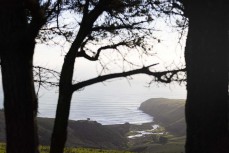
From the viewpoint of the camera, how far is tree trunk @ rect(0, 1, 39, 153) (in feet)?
19.9

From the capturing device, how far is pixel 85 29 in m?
9.84

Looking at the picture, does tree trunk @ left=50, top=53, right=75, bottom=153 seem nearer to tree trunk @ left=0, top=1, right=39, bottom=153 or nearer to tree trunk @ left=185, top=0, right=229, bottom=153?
tree trunk @ left=0, top=1, right=39, bottom=153

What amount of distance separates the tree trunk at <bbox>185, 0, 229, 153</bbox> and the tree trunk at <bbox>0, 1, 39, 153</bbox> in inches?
117

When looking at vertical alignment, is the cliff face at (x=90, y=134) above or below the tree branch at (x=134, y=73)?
below

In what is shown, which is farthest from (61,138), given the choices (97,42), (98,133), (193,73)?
(98,133)

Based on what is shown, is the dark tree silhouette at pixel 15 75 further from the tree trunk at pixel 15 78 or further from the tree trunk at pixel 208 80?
the tree trunk at pixel 208 80

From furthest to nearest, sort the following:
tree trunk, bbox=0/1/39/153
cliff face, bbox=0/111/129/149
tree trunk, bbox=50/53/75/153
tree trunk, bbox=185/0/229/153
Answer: cliff face, bbox=0/111/129/149 < tree trunk, bbox=50/53/75/153 < tree trunk, bbox=0/1/39/153 < tree trunk, bbox=185/0/229/153

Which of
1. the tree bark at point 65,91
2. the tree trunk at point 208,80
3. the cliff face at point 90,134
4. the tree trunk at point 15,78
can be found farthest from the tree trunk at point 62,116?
the cliff face at point 90,134

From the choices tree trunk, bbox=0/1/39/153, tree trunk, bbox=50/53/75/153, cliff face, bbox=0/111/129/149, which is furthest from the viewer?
cliff face, bbox=0/111/129/149

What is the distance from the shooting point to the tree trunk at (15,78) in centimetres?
606

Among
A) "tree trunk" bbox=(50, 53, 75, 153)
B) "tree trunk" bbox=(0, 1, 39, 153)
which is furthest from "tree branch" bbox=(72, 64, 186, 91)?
"tree trunk" bbox=(0, 1, 39, 153)

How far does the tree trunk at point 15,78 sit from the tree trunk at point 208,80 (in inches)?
117

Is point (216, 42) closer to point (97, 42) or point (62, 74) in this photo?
point (62, 74)

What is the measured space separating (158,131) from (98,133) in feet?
172
